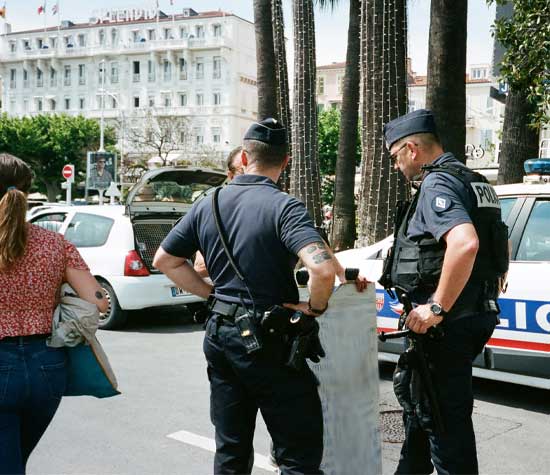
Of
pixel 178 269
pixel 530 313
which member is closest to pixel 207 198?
pixel 178 269

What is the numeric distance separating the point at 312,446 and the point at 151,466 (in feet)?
6.12

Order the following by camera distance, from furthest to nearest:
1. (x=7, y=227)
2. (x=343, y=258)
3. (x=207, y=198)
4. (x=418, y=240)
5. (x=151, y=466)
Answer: (x=343, y=258) → (x=151, y=466) → (x=418, y=240) → (x=207, y=198) → (x=7, y=227)

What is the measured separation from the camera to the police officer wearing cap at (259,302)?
292 cm

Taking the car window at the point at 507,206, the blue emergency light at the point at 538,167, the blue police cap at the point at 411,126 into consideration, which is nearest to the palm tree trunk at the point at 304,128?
the blue emergency light at the point at 538,167

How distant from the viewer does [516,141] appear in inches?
463

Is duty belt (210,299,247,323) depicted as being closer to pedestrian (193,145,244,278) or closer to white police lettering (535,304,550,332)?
pedestrian (193,145,244,278)

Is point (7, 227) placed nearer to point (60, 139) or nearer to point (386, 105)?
point (386, 105)

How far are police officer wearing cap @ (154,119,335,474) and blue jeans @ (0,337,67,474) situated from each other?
635 millimetres

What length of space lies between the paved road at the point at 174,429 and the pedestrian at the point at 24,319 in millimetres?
1619

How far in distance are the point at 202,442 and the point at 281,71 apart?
1072cm

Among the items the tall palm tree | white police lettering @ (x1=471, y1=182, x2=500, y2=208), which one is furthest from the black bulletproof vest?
the tall palm tree

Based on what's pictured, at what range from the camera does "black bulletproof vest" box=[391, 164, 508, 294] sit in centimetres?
334

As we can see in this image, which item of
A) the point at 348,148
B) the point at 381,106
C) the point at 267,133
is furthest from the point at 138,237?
the point at 348,148

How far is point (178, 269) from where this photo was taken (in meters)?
3.35
